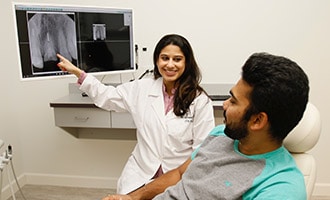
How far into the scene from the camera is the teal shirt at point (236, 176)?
3.22 feet

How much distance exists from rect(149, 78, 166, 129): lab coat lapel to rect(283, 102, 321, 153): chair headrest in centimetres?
65

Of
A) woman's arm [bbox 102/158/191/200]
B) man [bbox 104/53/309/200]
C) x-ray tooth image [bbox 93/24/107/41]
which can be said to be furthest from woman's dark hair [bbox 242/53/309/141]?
x-ray tooth image [bbox 93/24/107/41]

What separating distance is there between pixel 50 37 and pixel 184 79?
0.80 metres

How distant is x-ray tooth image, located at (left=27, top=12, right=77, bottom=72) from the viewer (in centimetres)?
172

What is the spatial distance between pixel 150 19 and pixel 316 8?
1201 mm

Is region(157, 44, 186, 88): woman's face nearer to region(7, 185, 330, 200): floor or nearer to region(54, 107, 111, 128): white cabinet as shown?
region(54, 107, 111, 128): white cabinet

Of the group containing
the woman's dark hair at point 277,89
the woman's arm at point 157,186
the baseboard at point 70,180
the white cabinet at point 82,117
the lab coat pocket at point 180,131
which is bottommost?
the baseboard at point 70,180

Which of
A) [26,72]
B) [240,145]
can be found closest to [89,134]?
[26,72]

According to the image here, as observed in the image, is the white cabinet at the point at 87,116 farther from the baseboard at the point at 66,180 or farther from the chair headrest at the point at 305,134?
the chair headrest at the point at 305,134

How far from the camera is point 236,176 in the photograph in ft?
3.53

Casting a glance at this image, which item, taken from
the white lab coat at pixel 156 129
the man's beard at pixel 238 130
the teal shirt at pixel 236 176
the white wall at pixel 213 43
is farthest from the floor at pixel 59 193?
the man's beard at pixel 238 130

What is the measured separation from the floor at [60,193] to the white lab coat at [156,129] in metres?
1.03

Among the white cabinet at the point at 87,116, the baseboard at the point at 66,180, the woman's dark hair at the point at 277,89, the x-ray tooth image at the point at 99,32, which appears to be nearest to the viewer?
the woman's dark hair at the point at 277,89

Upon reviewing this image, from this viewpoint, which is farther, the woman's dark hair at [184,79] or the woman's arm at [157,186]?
the woman's dark hair at [184,79]
